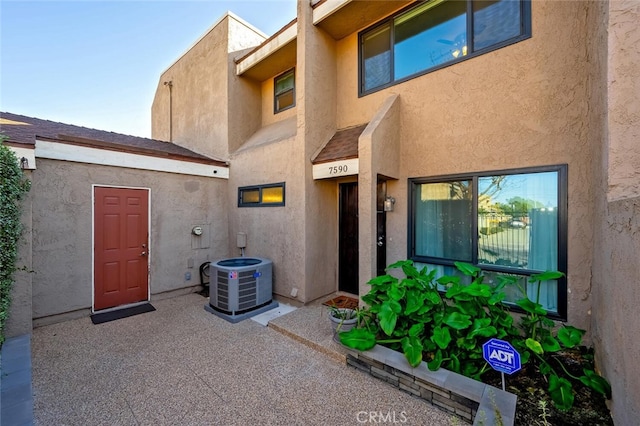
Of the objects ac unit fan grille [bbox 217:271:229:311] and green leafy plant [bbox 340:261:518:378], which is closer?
green leafy plant [bbox 340:261:518:378]

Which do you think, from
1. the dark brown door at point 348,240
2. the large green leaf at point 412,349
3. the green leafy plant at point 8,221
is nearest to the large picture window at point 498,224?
the dark brown door at point 348,240

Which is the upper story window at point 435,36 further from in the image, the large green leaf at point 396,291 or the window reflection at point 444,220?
the large green leaf at point 396,291

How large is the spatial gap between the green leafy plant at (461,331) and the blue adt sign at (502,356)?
1.10ft

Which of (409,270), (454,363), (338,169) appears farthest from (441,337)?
(338,169)

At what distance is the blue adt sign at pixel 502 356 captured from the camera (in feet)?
6.91

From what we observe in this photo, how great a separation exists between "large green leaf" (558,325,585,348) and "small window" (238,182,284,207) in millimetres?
4499

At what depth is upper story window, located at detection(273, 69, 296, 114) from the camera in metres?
6.65

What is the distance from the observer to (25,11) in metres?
4.84

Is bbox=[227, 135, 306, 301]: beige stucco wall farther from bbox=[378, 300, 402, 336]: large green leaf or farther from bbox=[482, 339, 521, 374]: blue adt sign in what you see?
bbox=[482, 339, 521, 374]: blue adt sign

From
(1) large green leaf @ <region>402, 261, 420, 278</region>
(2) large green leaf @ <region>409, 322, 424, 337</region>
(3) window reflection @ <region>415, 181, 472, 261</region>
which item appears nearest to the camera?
(2) large green leaf @ <region>409, 322, 424, 337</region>

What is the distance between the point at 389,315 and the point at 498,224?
2.15 meters

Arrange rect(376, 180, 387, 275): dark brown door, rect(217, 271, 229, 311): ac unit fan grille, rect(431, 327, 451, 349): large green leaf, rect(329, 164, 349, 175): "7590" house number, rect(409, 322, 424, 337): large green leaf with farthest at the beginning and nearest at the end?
rect(376, 180, 387, 275): dark brown door, rect(217, 271, 229, 311): ac unit fan grille, rect(329, 164, 349, 175): "7590" house number, rect(409, 322, 424, 337): large green leaf, rect(431, 327, 451, 349): large green leaf

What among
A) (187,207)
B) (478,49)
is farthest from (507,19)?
(187,207)

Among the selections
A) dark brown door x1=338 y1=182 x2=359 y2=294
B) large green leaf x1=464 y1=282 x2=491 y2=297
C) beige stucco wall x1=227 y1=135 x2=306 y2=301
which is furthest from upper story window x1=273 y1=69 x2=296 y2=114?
large green leaf x1=464 y1=282 x2=491 y2=297
